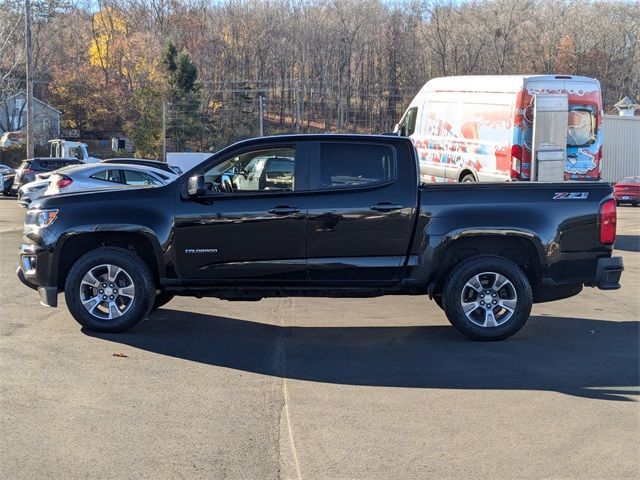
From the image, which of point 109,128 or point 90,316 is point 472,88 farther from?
point 109,128

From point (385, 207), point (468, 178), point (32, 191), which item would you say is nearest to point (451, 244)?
point (385, 207)

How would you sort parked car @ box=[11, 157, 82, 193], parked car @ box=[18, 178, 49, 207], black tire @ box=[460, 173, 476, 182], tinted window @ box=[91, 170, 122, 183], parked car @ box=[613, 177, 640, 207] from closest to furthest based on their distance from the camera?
black tire @ box=[460, 173, 476, 182] < tinted window @ box=[91, 170, 122, 183] < parked car @ box=[18, 178, 49, 207] < parked car @ box=[11, 157, 82, 193] < parked car @ box=[613, 177, 640, 207]

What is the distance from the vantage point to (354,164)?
8117 mm

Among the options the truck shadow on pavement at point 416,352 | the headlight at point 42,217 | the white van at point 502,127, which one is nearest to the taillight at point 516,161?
the white van at point 502,127

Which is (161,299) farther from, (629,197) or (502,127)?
(629,197)

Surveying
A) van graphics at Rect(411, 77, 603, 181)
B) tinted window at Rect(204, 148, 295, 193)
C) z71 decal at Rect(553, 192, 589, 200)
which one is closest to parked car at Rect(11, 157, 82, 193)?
van graphics at Rect(411, 77, 603, 181)

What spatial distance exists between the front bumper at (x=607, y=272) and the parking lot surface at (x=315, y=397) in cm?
64

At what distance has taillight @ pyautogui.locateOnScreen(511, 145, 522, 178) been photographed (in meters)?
16.7

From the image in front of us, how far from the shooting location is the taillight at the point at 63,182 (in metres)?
18.3

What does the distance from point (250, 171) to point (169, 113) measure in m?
57.7

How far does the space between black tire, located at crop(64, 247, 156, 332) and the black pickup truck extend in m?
0.01

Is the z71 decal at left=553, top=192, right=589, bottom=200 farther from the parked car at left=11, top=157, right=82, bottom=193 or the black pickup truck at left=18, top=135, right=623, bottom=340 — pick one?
the parked car at left=11, top=157, right=82, bottom=193

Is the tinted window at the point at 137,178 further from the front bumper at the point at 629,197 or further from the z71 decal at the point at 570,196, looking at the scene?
the front bumper at the point at 629,197

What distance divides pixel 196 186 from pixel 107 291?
147cm
